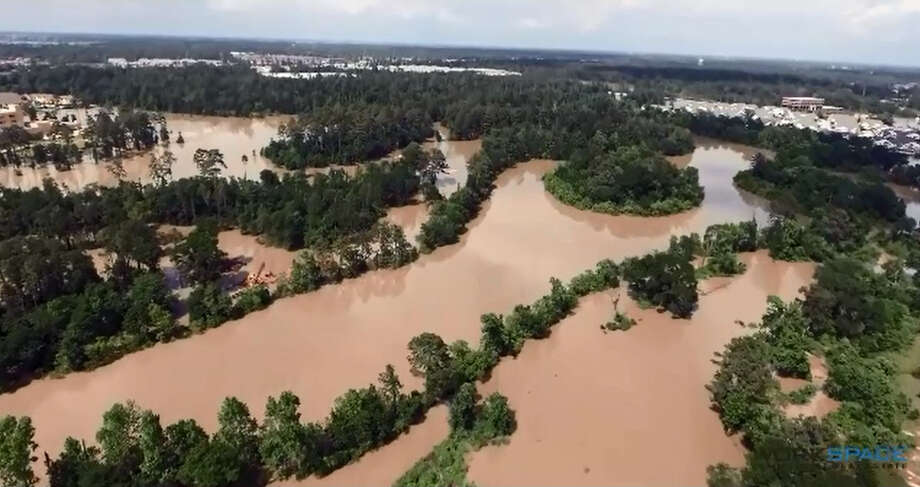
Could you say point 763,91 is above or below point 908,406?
above

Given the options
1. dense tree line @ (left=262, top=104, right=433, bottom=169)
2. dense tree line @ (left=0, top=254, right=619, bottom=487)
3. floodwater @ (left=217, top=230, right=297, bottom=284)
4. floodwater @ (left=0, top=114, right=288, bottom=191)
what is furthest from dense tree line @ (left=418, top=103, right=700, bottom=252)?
floodwater @ (left=0, top=114, right=288, bottom=191)

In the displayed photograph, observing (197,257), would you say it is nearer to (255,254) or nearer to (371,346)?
(255,254)

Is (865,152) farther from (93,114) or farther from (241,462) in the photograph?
(93,114)

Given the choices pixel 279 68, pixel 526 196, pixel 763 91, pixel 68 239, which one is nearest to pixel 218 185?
pixel 68 239

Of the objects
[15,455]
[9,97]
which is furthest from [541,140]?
[9,97]

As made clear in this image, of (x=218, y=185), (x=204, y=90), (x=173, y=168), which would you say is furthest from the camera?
(x=204, y=90)

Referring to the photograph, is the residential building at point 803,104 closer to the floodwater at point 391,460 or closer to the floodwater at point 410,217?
the floodwater at point 410,217

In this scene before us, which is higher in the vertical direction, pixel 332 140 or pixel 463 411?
pixel 332 140
